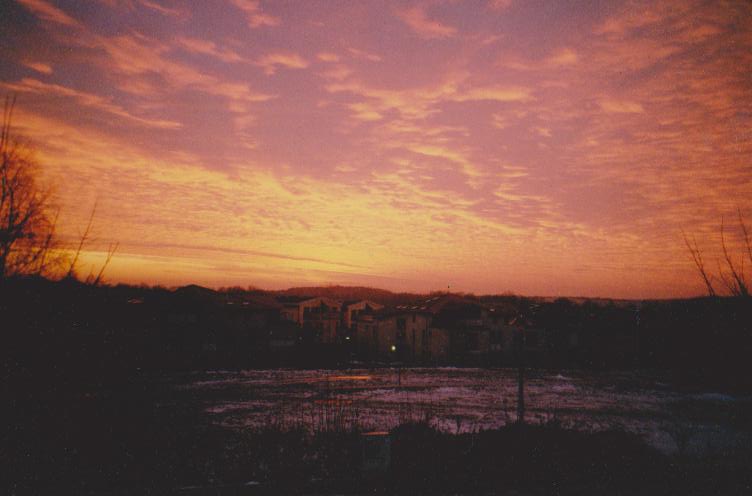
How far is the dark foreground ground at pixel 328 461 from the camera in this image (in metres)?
5.66

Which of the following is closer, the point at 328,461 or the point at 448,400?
the point at 328,461

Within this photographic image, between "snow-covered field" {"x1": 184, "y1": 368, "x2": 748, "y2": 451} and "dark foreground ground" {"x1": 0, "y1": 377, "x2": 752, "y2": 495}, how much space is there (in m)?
2.36

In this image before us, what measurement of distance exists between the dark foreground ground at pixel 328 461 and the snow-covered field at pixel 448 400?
7.76 feet

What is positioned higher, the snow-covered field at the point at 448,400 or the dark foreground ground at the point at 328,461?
the dark foreground ground at the point at 328,461

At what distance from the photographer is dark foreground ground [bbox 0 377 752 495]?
5.66m

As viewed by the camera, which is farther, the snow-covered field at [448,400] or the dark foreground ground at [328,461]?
the snow-covered field at [448,400]

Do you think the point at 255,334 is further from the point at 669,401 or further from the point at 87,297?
the point at 87,297

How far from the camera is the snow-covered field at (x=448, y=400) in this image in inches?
718

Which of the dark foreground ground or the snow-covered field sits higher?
the dark foreground ground

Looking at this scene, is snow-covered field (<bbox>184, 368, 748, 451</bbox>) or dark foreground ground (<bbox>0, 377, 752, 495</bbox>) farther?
snow-covered field (<bbox>184, 368, 748, 451</bbox>)

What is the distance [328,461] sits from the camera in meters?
9.50

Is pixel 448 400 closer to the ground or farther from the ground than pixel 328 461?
closer to the ground

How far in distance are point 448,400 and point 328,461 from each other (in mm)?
17200

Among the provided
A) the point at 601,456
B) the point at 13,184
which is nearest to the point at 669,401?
the point at 601,456
